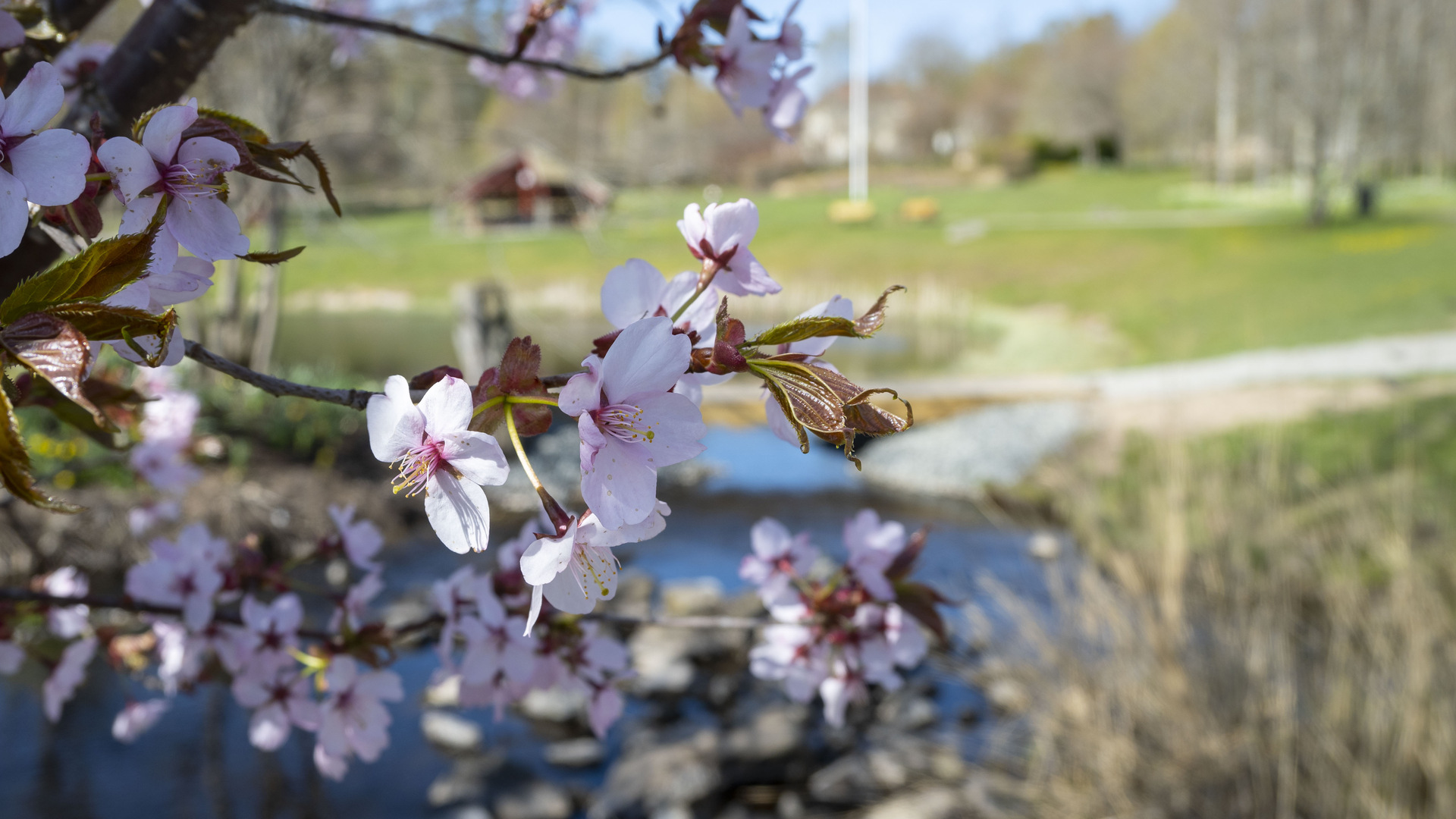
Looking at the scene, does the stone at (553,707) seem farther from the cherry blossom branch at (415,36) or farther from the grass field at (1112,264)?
the cherry blossom branch at (415,36)

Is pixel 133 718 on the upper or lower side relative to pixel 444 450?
lower

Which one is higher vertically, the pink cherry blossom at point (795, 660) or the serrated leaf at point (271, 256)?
the serrated leaf at point (271, 256)

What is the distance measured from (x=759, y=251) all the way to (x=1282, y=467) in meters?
16.7

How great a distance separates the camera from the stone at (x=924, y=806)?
2.76m

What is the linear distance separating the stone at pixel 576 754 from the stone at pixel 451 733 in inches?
11.4

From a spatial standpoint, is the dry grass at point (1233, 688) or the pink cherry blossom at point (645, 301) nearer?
the pink cherry blossom at point (645, 301)

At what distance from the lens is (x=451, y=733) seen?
3768 mm

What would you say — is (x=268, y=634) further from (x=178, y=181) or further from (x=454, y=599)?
(x=178, y=181)

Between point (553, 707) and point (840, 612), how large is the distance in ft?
10.6

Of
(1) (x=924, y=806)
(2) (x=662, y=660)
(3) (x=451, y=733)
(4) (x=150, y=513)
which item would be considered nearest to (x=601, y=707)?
(4) (x=150, y=513)

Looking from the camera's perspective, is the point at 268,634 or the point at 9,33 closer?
the point at 9,33

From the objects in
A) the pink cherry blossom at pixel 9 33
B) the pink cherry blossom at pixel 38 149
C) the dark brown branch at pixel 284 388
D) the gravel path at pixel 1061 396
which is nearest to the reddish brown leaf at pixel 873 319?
the dark brown branch at pixel 284 388

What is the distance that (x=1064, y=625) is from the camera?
2.77 metres

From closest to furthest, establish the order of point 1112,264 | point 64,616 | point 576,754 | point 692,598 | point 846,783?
1. point 64,616
2. point 846,783
3. point 576,754
4. point 692,598
5. point 1112,264
